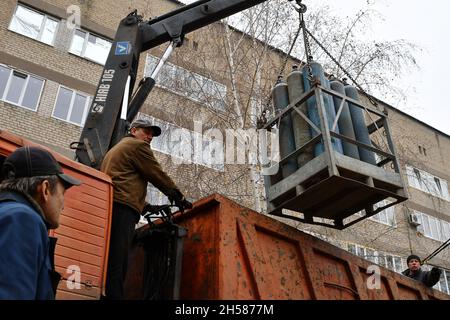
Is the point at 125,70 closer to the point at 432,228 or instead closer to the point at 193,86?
the point at 193,86

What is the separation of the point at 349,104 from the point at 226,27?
23.5ft

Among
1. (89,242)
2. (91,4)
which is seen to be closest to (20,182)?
(89,242)

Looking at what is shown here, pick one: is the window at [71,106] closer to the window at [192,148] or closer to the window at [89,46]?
the window at [89,46]

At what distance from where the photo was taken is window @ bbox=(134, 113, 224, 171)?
10758mm

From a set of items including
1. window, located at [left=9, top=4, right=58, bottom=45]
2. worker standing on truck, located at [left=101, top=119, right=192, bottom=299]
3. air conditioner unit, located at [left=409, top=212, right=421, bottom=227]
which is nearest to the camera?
worker standing on truck, located at [left=101, top=119, right=192, bottom=299]

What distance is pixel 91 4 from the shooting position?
50.6 feet

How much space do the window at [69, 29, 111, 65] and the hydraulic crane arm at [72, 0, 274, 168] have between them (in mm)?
9421

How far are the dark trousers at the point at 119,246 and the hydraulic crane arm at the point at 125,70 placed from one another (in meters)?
0.91

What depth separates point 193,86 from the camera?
447 inches

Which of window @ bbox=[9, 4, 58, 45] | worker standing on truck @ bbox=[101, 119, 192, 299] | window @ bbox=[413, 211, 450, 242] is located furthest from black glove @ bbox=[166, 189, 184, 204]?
window @ bbox=[413, 211, 450, 242]

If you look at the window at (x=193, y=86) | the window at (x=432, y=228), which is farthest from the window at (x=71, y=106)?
the window at (x=432, y=228)

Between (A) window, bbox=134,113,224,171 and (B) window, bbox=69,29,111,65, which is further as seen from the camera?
(B) window, bbox=69,29,111,65

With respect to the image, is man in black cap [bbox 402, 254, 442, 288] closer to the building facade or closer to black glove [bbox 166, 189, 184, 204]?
the building facade
